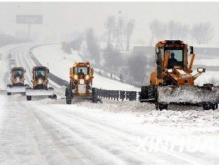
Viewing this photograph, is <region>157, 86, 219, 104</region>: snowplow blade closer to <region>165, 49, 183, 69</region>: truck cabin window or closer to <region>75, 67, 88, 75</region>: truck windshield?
<region>165, 49, 183, 69</region>: truck cabin window

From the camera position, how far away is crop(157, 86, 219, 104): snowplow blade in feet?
71.7

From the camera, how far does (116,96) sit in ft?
132

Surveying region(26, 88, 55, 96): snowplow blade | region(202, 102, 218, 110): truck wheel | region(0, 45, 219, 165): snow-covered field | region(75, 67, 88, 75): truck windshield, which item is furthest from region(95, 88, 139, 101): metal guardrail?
region(0, 45, 219, 165): snow-covered field

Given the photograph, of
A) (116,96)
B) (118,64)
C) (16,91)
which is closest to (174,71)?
(116,96)

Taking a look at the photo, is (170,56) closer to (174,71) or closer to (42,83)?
(174,71)

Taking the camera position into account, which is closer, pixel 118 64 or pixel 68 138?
pixel 68 138

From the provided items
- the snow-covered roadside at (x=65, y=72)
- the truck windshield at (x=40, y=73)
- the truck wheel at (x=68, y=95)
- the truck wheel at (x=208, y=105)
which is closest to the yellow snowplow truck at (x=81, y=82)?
the truck wheel at (x=68, y=95)

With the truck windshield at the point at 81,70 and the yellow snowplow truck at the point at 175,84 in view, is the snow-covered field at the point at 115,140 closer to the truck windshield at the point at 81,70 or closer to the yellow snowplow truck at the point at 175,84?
the yellow snowplow truck at the point at 175,84

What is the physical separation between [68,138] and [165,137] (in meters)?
2.24

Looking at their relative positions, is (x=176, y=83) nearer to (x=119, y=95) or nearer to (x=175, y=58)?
(x=175, y=58)

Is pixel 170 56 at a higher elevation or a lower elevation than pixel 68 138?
higher

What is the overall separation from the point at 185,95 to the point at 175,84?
148 centimetres

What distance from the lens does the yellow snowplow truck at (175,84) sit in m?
21.9

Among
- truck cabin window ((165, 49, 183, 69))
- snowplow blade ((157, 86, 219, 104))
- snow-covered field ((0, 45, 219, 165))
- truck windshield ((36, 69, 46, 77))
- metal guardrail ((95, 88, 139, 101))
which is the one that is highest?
truck cabin window ((165, 49, 183, 69))
